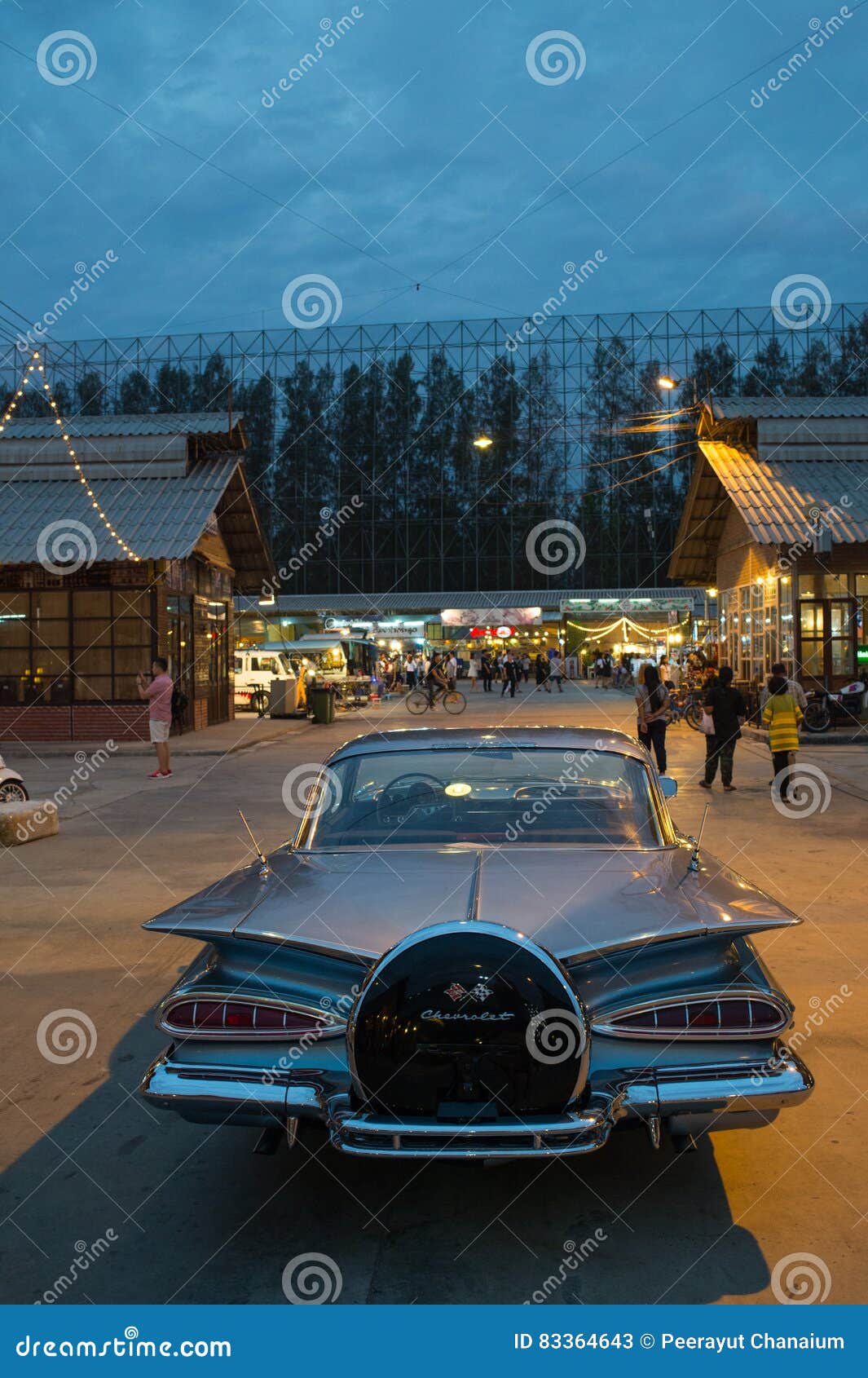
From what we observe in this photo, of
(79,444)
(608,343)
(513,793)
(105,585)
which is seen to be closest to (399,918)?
(513,793)

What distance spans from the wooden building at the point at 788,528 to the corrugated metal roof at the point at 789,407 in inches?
1.7

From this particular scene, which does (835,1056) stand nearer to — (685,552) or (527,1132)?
(527,1132)

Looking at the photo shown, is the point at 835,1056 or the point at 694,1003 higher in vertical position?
the point at 694,1003

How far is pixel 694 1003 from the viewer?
342 cm

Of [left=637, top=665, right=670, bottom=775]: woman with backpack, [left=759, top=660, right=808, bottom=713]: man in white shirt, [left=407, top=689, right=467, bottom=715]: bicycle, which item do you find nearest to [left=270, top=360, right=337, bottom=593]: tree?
[left=407, top=689, right=467, bottom=715]: bicycle

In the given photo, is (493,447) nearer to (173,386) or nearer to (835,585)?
(173,386)

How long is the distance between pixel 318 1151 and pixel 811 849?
7567 millimetres

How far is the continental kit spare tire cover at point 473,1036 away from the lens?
318cm

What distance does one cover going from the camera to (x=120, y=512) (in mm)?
25422

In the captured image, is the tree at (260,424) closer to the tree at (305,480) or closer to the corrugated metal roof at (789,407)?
the tree at (305,480)

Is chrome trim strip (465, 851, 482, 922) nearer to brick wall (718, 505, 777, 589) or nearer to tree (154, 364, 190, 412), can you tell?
brick wall (718, 505, 777, 589)

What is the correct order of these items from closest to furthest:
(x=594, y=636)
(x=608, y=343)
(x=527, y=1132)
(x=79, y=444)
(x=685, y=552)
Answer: (x=527, y=1132)
(x=79, y=444)
(x=685, y=552)
(x=594, y=636)
(x=608, y=343)

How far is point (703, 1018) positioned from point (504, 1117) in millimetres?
667

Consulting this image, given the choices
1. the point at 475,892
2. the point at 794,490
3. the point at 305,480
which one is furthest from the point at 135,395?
the point at 475,892
